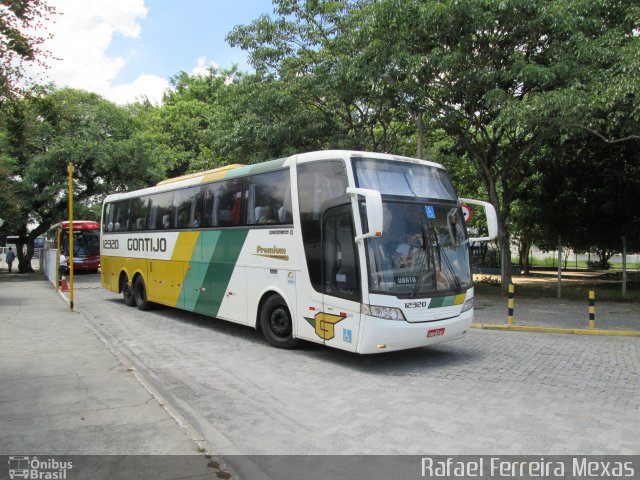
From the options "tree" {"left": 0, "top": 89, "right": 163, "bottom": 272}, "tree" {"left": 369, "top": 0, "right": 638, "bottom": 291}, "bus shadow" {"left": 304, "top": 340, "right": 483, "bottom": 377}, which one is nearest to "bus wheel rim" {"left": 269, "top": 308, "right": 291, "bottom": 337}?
"bus shadow" {"left": 304, "top": 340, "right": 483, "bottom": 377}

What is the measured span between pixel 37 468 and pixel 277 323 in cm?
531

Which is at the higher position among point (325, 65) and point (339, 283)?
point (325, 65)

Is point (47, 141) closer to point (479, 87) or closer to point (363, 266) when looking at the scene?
point (479, 87)

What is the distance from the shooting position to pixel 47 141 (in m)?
27.0

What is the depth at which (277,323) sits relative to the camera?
9055 millimetres

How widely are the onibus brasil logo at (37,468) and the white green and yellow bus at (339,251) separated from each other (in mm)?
4108

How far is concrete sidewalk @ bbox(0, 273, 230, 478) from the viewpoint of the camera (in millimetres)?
4375

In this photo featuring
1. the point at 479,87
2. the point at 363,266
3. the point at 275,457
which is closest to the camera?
the point at 275,457

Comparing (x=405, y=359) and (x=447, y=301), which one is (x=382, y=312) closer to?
(x=447, y=301)

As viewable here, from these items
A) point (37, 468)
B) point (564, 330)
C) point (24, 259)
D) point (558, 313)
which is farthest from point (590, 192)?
point (24, 259)

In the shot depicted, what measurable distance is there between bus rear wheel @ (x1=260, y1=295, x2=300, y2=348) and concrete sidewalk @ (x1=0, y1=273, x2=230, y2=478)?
8.46 ft

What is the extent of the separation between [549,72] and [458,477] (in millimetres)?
10633

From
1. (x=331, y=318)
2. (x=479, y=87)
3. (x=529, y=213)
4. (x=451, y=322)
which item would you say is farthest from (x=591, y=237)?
(x=331, y=318)

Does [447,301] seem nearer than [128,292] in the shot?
Yes
